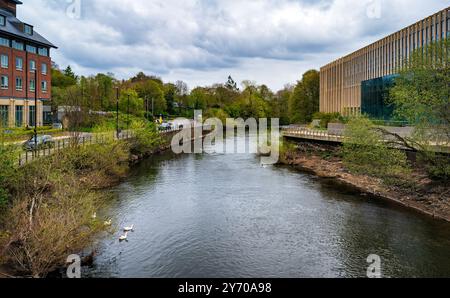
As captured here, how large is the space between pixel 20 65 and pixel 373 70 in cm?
5252

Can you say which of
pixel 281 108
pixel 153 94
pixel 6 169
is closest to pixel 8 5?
pixel 6 169

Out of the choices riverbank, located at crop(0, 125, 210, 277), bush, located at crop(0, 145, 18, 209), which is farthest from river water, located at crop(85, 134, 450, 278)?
bush, located at crop(0, 145, 18, 209)

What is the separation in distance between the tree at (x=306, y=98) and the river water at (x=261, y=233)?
6613cm

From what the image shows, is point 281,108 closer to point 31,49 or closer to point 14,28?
point 31,49

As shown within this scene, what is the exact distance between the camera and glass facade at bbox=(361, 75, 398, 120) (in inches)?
2416

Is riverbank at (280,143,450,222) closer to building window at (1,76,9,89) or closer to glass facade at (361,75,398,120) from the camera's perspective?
glass facade at (361,75,398,120)

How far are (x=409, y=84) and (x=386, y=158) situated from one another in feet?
22.5

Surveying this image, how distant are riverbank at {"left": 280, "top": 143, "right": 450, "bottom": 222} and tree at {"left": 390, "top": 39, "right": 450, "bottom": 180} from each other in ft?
5.25

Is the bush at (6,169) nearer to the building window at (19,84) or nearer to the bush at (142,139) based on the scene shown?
the bush at (142,139)

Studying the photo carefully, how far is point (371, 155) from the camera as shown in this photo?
3609cm

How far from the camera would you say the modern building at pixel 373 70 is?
53188mm

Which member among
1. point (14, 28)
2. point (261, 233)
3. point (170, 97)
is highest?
point (14, 28)

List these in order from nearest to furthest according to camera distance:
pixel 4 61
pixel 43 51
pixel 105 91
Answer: pixel 4 61 < pixel 43 51 < pixel 105 91

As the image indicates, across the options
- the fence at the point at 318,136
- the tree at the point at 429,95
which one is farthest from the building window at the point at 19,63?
the tree at the point at 429,95
